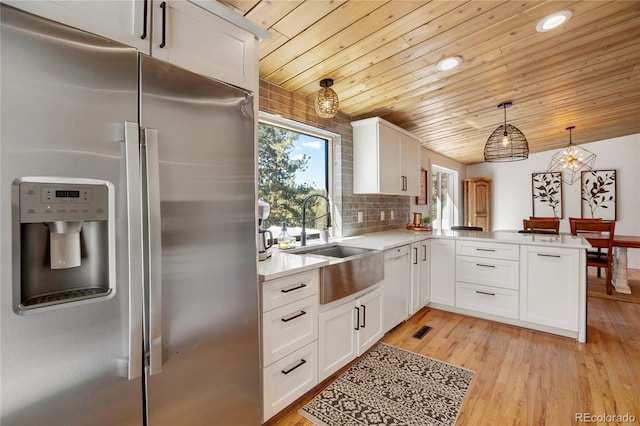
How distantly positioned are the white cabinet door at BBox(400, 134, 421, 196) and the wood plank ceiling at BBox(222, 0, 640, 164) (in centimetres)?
30

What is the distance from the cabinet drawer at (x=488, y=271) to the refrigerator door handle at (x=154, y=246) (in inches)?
121

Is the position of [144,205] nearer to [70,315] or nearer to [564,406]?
[70,315]

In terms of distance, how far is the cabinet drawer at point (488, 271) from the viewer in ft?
9.47

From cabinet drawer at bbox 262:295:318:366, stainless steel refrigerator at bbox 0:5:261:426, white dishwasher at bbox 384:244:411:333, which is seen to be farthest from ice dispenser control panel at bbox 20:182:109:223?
white dishwasher at bbox 384:244:411:333

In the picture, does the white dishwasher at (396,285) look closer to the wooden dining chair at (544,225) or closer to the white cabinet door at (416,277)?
the white cabinet door at (416,277)

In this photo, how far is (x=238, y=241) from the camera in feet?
4.25

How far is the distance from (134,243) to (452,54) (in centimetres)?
260

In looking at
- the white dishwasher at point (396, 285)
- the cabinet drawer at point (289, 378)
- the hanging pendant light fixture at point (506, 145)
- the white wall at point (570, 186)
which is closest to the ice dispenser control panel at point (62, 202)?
the cabinet drawer at point (289, 378)

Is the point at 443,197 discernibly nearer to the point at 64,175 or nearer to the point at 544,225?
the point at 544,225

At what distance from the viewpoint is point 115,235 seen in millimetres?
956

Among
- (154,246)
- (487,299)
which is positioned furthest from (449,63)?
(154,246)

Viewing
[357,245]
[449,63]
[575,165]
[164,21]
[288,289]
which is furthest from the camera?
[575,165]

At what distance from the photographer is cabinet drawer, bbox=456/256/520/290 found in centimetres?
289

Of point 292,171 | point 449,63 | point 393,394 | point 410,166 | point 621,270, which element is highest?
point 449,63
